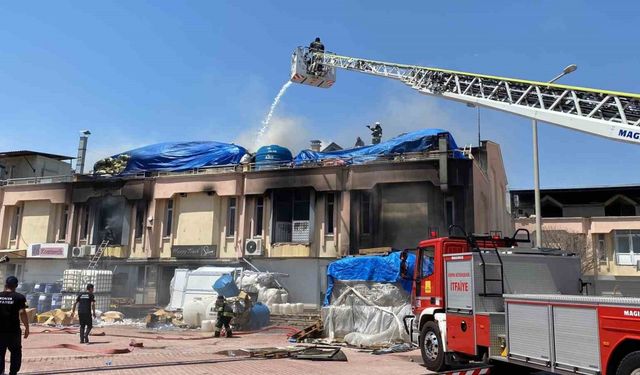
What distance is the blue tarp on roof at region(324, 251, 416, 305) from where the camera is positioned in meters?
17.4

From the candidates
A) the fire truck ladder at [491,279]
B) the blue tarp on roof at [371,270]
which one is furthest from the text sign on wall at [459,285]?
the blue tarp on roof at [371,270]

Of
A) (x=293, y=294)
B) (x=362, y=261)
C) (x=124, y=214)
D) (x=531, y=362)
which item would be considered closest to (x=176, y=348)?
(x=362, y=261)

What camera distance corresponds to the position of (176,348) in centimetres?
1464

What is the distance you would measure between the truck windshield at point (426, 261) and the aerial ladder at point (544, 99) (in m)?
3.93

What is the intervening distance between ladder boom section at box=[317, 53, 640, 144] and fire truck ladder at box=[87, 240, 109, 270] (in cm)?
2398

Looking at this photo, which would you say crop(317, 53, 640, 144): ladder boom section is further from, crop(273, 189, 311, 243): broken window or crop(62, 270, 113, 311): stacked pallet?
crop(62, 270, 113, 311): stacked pallet

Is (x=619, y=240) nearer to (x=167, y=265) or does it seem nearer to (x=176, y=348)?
(x=167, y=265)

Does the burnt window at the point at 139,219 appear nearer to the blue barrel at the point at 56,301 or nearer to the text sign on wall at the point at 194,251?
the text sign on wall at the point at 194,251

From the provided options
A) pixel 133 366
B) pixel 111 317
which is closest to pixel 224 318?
pixel 133 366

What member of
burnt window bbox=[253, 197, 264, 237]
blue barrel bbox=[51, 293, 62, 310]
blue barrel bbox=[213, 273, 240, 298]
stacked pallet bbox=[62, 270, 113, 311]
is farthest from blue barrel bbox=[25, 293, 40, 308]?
burnt window bbox=[253, 197, 264, 237]

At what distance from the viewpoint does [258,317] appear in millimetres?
20828

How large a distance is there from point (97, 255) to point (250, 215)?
10.6 metres

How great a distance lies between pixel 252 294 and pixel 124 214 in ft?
48.5

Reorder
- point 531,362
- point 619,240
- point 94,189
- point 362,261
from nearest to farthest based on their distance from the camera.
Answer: point 531,362 → point 362,261 → point 94,189 → point 619,240
